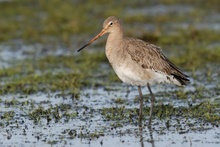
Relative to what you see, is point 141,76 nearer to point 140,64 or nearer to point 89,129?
point 140,64

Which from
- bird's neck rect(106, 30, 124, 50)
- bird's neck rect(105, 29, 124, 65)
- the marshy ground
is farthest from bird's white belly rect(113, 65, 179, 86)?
the marshy ground

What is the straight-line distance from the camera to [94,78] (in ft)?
40.3

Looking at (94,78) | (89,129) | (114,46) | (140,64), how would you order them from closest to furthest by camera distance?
(89,129)
(140,64)
(114,46)
(94,78)

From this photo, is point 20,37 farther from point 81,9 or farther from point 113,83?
point 113,83

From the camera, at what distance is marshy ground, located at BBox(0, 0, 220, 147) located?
8750mm

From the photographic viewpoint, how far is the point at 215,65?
13.0m

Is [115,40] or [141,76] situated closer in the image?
[141,76]

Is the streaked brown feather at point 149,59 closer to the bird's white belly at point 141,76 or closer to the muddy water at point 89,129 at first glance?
the bird's white belly at point 141,76

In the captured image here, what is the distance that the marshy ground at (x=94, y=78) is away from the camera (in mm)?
8750

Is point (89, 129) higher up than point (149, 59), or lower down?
lower down

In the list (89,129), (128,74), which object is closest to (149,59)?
(128,74)

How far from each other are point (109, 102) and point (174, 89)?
1.41m

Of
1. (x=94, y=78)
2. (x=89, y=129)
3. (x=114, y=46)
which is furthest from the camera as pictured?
(x=94, y=78)

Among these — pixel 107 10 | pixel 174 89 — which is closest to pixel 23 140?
pixel 174 89
